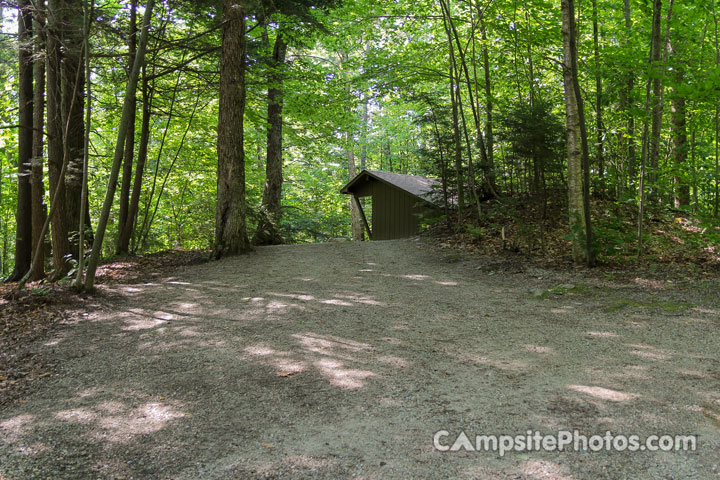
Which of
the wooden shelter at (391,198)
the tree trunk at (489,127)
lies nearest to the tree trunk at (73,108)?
the tree trunk at (489,127)

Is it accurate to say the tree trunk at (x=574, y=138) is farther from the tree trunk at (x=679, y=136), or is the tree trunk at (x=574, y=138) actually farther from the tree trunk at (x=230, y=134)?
the tree trunk at (x=230, y=134)

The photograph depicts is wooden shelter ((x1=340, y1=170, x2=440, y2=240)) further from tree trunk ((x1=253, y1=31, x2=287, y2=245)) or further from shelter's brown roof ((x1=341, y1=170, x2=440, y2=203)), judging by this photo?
tree trunk ((x1=253, y1=31, x2=287, y2=245))

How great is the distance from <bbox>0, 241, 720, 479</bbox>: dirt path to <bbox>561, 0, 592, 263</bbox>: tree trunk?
1.48m

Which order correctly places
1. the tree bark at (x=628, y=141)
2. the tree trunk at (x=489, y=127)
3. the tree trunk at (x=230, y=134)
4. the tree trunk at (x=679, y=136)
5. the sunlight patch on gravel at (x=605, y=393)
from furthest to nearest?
1. the tree trunk at (x=489, y=127)
2. the tree trunk at (x=679, y=136)
3. the tree bark at (x=628, y=141)
4. the tree trunk at (x=230, y=134)
5. the sunlight patch on gravel at (x=605, y=393)

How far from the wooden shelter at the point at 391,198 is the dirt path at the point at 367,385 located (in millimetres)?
11008

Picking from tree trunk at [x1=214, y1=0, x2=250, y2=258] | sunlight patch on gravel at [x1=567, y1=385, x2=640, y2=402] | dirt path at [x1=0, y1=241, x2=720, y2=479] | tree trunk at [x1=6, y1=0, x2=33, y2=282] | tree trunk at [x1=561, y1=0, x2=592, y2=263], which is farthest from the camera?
tree trunk at [x1=214, y1=0, x2=250, y2=258]

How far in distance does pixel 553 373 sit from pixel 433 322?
1.69 metres

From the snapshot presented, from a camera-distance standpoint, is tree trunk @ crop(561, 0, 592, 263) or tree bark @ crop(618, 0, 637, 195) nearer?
tree trunk @ crop(561, 0, 592, 263)

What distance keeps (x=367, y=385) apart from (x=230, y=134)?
7567mm

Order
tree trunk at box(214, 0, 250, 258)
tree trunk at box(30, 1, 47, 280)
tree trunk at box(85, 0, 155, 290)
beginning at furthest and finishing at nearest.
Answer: tree trunk at box(214, 0, 250, 258)
tree trunk at box(30, 1, 47, 280)
tree trunk at box(85, 0, 155, 290)

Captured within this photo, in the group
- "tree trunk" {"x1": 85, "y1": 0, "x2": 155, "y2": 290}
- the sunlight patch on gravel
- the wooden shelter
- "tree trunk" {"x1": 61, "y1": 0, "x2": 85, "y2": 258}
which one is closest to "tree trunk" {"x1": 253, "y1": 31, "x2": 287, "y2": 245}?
the wooden shelter

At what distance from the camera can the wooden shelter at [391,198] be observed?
17062 millimetres

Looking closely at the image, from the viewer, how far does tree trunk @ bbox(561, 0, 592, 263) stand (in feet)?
23.3

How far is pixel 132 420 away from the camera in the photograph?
9.37ft
